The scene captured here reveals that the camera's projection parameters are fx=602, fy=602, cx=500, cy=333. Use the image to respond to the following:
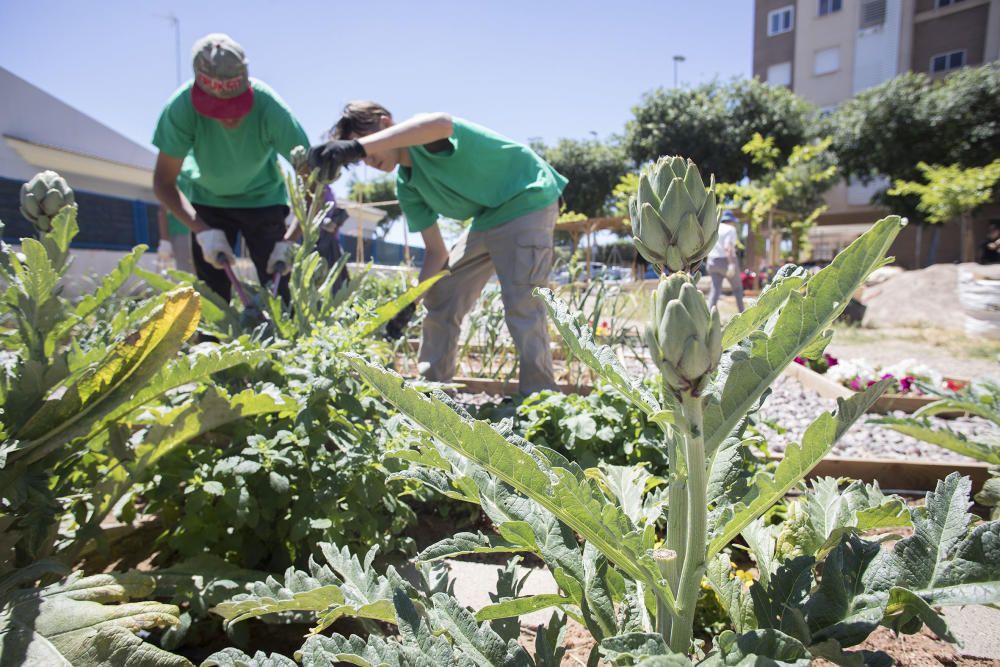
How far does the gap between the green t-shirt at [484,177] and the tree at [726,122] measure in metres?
21.7

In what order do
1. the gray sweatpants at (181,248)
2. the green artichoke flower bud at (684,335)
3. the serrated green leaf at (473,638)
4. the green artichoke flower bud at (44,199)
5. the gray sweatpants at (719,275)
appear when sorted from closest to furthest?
the green artichoke flower bud at (684,335) < the serrated green leaf at (473,638) < the green artichoke flower bud at (44,199) < the gray sweatpants at (181,248) < the gray sweatpants at (719,275)

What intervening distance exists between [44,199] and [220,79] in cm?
156

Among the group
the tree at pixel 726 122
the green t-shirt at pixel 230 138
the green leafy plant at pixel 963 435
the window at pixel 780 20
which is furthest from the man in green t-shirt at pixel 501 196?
the window at pixel 780 20

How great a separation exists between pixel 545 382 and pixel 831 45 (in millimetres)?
30909

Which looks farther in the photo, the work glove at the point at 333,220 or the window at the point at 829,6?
the window at the point at 829,6

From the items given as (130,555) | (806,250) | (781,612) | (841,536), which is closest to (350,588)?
(781,612)

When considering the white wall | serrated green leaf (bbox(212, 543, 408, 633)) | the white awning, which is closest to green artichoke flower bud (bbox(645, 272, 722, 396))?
serrated green leaf (bbox(212, 543, 408, 633))

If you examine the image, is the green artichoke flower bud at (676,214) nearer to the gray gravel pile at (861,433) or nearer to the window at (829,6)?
the gray gravel pile at (861,433)

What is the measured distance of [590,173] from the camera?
27.5 meters

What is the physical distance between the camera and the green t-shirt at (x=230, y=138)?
3.08 m

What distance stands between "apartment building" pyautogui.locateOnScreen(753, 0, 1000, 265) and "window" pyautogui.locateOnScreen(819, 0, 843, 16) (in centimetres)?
4

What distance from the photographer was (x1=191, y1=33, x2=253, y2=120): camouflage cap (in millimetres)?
2762

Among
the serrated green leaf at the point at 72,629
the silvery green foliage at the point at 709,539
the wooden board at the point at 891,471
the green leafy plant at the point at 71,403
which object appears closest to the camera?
the silvery green foliage at the point at 709,539

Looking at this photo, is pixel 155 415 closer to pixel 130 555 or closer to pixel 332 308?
pixel 130 555
